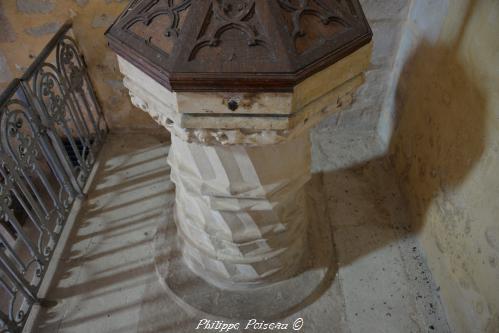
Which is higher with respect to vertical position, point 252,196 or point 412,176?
point 252,196

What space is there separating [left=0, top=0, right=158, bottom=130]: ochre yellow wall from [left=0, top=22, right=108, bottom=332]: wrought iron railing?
0.07m

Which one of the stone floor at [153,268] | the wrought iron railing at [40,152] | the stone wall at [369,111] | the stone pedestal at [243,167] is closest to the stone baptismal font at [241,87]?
the stone pedestal at [243,167]

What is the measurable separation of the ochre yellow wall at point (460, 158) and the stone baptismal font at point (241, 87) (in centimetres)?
53

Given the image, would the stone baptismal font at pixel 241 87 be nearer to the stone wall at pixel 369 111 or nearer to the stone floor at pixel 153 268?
the stone floor at pixel 153 268

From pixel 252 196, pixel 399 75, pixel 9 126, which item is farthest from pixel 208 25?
pixel 399 75

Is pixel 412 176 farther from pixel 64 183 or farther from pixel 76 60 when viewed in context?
pixel 76 60

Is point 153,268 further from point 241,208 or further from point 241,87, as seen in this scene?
point 241,87

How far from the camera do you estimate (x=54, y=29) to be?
1975 millimetres

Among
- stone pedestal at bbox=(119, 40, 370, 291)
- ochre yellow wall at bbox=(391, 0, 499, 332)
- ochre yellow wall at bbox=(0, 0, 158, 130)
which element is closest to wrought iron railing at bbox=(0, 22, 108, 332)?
ochre yellow wall at bbox=(0, 0, 158, 130)

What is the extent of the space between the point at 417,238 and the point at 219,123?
1.33m

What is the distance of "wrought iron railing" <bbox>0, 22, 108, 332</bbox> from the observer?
4.98 feet

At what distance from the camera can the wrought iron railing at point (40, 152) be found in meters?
→ 1.52

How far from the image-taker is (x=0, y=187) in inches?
57.9

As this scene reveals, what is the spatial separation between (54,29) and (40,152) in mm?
637
